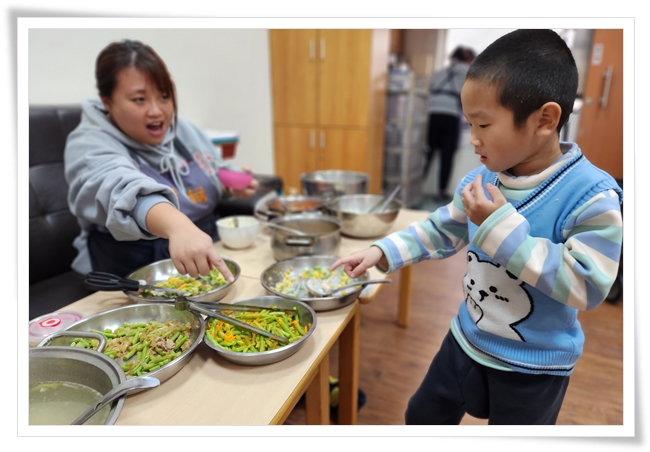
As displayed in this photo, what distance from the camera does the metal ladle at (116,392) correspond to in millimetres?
526

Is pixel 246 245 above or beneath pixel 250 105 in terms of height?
beneath

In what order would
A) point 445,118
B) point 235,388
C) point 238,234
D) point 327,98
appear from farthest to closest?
point 445,118
point 327,98
point 238,234
point 235,388

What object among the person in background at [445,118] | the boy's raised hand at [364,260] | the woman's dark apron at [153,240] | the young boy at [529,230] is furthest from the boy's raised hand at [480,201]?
the person in background at [445,118]

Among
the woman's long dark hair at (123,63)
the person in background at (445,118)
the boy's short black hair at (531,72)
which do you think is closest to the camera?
the boy's short black hair at (531,72)

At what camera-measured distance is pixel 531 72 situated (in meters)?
0.52

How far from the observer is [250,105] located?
285cm

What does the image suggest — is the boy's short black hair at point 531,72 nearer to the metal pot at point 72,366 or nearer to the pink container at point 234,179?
the metal pot at point 72,366

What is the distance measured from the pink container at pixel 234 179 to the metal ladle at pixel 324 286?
580mm

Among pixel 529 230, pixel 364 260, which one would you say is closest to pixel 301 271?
pixel 364 260

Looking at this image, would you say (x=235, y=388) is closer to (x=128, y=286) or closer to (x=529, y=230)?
(x=128, y=286)

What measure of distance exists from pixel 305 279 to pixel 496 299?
18.3 inches
